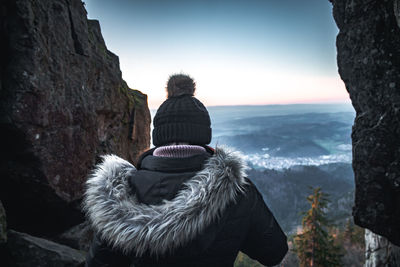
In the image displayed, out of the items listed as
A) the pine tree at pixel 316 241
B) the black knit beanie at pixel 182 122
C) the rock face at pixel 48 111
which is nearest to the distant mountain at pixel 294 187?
the pine tree at pixel 316 241

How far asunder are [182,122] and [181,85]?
25.7 inches

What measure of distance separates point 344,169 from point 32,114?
215561mm

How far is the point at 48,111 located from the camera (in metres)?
4.12

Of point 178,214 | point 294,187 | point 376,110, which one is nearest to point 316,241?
point 376,110

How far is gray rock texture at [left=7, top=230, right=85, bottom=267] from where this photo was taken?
3.69m

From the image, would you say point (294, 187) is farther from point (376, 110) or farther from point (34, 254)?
point (34, 254)

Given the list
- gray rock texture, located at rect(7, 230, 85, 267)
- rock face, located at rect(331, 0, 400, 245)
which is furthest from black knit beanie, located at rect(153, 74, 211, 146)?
gray rock texture, located at rect(7, 230, 85, 267)

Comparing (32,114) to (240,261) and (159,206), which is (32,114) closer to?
(159,206)

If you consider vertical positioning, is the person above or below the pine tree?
above

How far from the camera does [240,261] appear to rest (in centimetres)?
3747

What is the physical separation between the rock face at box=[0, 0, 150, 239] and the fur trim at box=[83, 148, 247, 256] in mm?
2571

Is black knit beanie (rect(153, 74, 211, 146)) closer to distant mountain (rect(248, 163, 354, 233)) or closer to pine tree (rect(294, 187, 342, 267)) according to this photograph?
pine tree (rect(294, 187, 342, 267))

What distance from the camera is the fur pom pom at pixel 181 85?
2.73m

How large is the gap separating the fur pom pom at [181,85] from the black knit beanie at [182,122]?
278 mm
